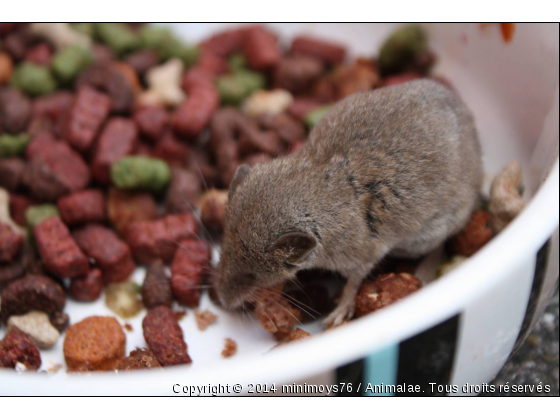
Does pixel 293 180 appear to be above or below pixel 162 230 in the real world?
above

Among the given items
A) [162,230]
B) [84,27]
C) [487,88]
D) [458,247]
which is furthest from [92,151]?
[487,88]

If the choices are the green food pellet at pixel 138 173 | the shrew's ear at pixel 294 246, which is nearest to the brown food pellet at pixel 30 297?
the green food pellet at pixel 138 173

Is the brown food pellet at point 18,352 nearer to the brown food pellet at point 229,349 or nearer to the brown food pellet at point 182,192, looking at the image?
the brown food pellet at point 229,349

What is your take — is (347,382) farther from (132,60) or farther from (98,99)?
(132,60)

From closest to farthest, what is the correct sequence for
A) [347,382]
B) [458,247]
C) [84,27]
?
1. [347,382]
2. [458,247]
3. [84,27]

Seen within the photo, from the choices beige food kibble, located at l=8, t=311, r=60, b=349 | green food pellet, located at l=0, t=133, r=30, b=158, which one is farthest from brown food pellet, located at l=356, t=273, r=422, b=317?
green food pellet, located at l=0, t=133, r=30, b=158

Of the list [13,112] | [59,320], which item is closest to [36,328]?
[59,320]

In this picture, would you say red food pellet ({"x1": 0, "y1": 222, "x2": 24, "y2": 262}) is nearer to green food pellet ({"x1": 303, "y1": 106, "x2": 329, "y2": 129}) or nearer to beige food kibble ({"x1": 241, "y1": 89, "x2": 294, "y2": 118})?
beige food kibble ({"x1": 241, "y1": 89, "x2": 294, "y2": 118})
